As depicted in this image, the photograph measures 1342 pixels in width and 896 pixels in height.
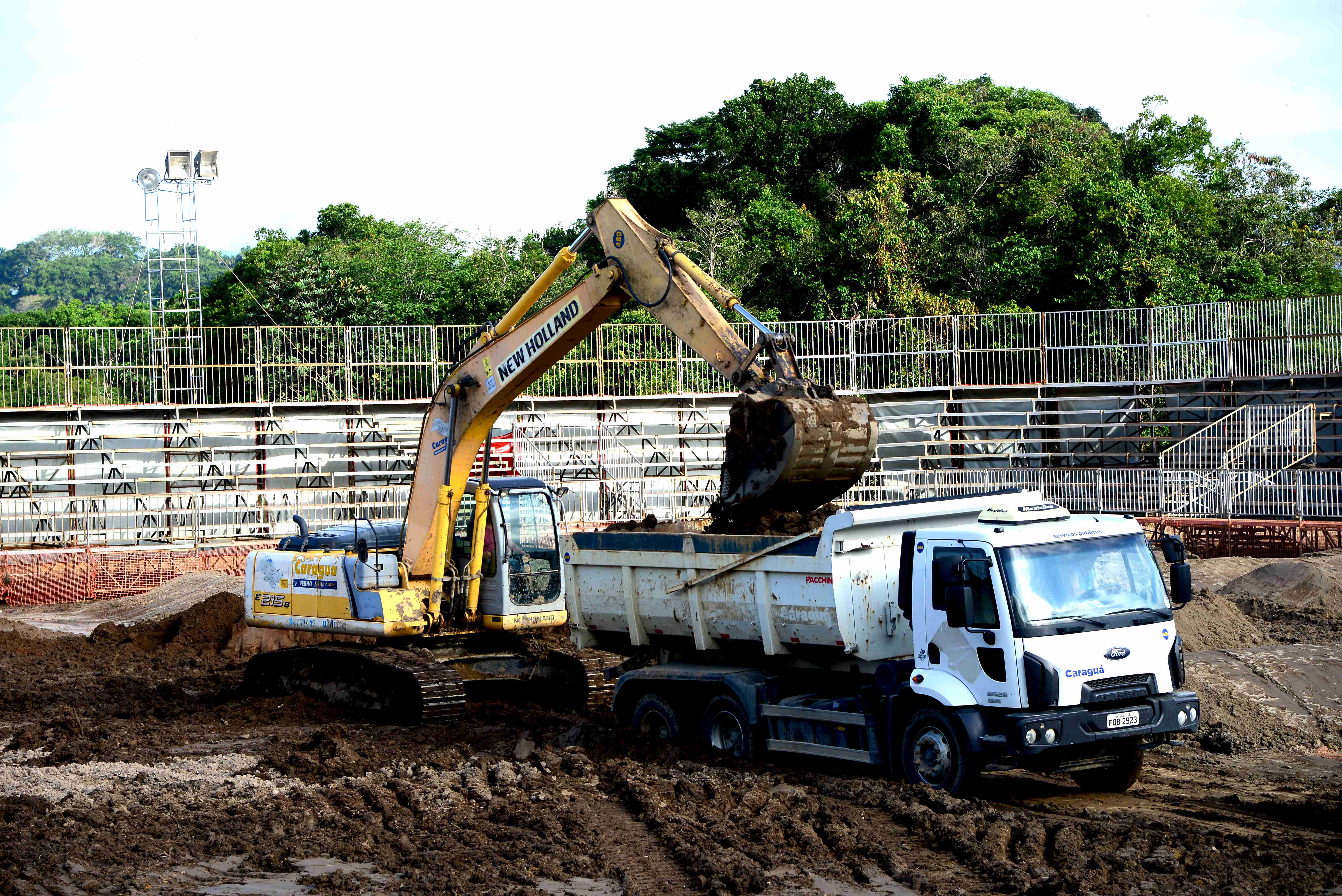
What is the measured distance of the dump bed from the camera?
33.6 feet

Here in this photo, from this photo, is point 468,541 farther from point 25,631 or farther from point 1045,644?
point 25,631

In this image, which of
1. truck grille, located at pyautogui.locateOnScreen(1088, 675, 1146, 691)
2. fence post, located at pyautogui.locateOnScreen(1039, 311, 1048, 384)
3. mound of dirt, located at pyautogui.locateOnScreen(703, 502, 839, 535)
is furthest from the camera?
fence post, located at pyautogui.locateOnScreen(1039, 311, 1048, 384)

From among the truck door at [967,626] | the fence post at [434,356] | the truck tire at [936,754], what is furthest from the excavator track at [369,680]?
the fence post at [434,356]

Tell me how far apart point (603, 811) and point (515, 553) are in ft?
15.3

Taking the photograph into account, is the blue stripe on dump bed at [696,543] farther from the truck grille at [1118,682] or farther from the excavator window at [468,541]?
the truck grille at [1118,682]

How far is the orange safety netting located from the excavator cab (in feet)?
45.3

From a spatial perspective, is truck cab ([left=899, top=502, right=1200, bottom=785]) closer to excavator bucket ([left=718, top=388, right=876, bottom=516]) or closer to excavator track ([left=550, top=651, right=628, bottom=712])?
excavator bucket ([left=718, top=388, right=876, bottom=516])

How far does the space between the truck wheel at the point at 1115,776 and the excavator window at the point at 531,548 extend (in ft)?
19.9

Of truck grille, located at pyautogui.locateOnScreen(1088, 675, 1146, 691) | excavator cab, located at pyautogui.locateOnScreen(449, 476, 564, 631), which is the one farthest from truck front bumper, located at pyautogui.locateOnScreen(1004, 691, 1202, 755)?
excavator cab, located at pyautogui.locateOnScreen(449, 476, 564, 631)

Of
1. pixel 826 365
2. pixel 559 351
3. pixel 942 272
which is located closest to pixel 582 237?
pixel 559 351

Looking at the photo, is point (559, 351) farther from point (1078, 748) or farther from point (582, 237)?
point (1078, 748)

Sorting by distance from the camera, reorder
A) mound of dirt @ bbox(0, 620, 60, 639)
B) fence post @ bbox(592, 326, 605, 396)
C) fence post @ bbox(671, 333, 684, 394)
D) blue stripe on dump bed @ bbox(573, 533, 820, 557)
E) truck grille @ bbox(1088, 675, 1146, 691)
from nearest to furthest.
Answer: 1. truck grille @ bbox(1088, 675, 1146, 691)
2. blue stripe on dump bed @ bbox(573, 533, 820, 557)
3. mound of dirt @ bbox(0, 620, 60, 639)
4. fence post @ bbox(671, 333, 684, 394)
5. fence post @ bbox(592, 326, 605, 396)

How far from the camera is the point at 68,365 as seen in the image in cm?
3044

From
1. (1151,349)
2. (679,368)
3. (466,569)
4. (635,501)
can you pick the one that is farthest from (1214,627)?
(1151,349)
